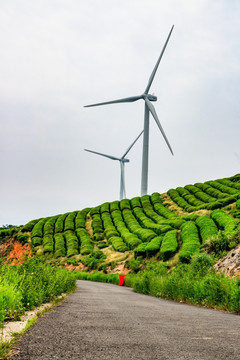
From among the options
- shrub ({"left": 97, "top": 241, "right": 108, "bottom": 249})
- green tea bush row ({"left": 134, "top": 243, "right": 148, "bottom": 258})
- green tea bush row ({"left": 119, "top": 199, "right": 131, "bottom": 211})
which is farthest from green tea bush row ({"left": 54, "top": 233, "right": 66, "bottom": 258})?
green tea bush row ({"left": 134, "top": 243, "right": 148, "bottom": 258})

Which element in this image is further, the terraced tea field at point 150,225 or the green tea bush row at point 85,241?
the green tea bush row at point 85,241

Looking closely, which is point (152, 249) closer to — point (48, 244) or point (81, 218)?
point (48, 244)

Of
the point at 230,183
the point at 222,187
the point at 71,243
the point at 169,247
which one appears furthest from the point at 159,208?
the point at 169,247

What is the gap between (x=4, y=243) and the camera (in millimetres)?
85625

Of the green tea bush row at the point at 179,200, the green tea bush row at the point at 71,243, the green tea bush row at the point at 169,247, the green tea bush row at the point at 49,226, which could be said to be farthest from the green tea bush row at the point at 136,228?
the green tea bush row at the point at 49,226

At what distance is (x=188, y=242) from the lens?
44.6 metres

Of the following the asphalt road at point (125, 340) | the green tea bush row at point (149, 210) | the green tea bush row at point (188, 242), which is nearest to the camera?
the asphalt road at point (125, 340)

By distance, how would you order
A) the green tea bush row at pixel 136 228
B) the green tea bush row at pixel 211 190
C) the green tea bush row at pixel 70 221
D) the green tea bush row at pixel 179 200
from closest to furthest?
the green tea bush row at pixel 136 228, the green tea bush row at pixel 179 200, the green tea bush row at pixel 211 190, the green tea bush row at pixel 70 221

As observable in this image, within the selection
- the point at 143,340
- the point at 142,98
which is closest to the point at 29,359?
the point at 143,340

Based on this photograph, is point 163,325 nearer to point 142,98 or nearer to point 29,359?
point 29,359

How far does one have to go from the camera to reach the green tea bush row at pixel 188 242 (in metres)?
40.9

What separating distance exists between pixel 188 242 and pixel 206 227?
5593 millimetres

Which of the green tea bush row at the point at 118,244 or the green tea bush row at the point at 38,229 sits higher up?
the green tea bush row at the point at 38,229

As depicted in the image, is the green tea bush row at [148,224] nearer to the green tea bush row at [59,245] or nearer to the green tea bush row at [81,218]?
the green tea bush row at [81,218]
